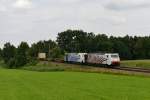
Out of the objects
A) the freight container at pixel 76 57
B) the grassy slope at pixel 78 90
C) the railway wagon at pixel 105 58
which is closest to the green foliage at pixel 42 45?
the freight container at pixel 76 57

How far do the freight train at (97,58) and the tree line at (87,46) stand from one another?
24258 mm

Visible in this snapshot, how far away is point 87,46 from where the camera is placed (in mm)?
148375

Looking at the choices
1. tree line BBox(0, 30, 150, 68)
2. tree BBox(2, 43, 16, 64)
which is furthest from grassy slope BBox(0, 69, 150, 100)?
tree BBox(2, 43, 16, 64)

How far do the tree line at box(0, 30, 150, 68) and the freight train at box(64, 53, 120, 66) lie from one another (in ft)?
79.6

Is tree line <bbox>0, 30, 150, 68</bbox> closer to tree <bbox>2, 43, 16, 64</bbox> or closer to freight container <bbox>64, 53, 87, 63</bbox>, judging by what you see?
tree <bbox>2, 43, 16, 64</bbox>

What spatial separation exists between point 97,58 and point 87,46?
233ft

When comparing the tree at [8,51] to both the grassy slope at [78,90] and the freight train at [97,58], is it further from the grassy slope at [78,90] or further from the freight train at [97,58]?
the grassy slope at [78,90]

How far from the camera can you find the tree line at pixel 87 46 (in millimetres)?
138750

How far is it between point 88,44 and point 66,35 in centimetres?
3177

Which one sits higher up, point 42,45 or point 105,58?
point 42,45

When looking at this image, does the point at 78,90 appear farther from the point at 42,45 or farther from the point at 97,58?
the point at 42,45

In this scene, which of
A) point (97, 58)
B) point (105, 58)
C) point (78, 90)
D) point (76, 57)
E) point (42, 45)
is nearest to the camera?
point (78, 90)

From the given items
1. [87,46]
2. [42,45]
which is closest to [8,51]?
[42,45]

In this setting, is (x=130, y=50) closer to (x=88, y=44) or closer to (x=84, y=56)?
(x=88, y=44)
